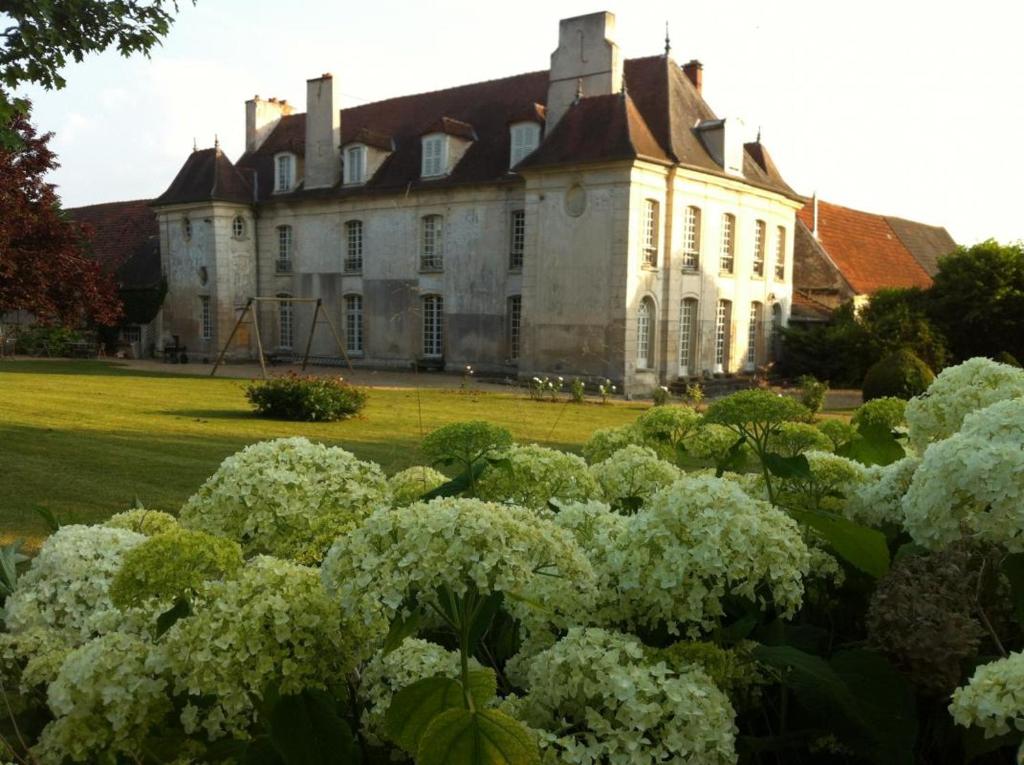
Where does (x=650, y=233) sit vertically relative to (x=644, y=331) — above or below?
above

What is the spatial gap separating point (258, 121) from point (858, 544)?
37.8 metres

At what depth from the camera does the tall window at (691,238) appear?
26.4 m

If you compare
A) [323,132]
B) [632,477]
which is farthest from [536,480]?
[323,132]

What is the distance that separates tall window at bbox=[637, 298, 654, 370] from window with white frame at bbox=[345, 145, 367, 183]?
37.6 ft

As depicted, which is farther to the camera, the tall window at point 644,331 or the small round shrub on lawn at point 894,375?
the tall window at point 644,331

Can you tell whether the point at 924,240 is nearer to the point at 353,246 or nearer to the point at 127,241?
the point at 353,246

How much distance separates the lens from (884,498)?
221 centimetres

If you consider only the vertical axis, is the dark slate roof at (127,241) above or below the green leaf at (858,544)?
above

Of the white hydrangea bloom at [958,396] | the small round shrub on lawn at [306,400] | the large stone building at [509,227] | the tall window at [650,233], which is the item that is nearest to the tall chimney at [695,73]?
the large stone building at [509,227]

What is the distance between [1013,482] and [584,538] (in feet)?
2.85

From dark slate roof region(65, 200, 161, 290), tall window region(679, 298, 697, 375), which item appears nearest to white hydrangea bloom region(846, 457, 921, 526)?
tall window region(679, 298, 697, 375)

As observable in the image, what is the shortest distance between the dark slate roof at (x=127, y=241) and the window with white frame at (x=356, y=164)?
9963 millimetres

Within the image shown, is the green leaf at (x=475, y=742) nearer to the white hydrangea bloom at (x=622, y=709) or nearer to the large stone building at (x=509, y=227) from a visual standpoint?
the white hydrangea bloom at (x=622, y=709)

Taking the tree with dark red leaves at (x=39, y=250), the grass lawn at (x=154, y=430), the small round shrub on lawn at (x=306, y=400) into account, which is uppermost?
the tree with dark red leaves at (x=39, y=250)
